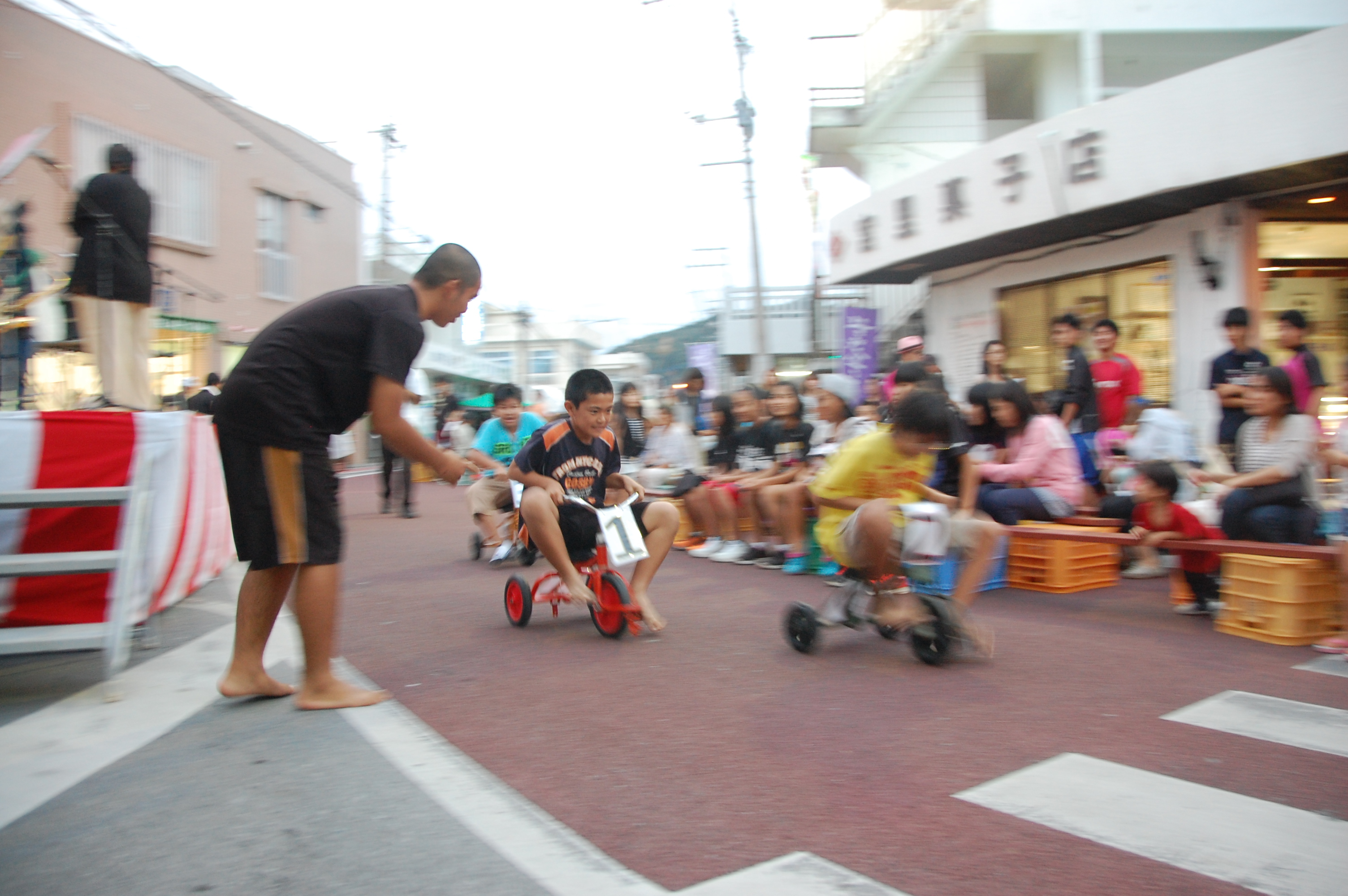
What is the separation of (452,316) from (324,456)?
82cm

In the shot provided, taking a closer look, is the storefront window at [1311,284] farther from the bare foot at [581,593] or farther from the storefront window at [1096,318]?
the bare foot at [581,593]

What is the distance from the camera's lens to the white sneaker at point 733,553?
860 centimetres

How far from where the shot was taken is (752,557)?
8578 mm

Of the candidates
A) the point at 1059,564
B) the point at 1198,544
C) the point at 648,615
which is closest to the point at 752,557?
the point at 1059,564

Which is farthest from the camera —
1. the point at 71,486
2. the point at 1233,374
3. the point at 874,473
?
the point at 1233,374

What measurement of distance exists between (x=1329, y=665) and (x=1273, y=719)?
3.99 feet

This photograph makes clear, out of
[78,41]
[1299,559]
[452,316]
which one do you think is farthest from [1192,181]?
[78,41]

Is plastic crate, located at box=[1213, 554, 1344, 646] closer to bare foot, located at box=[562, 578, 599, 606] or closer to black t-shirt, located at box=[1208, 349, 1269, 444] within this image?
black t-shirt, located at box=[1208, 349, 1269, 444]

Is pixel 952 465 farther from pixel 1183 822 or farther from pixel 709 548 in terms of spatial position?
pixel 1183 822

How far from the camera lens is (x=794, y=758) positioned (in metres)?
3.17

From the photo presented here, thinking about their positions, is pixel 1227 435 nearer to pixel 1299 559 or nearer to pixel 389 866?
pixel 1299 559

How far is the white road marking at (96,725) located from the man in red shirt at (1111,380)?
23.4ft

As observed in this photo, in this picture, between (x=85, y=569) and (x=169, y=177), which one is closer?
(x=85, y=569)

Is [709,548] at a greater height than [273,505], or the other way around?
[273,505]
